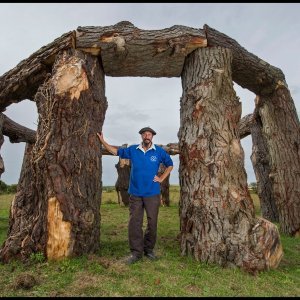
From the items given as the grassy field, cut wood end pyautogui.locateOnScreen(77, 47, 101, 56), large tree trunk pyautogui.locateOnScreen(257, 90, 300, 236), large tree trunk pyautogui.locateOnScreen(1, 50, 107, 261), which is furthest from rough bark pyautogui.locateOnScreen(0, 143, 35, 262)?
large tree trunk pyautogui.locateOnScreen(257, 90, 300, 236)

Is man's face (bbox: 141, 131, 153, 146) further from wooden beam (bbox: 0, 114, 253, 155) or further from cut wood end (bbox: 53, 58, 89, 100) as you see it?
wooden beam (bbox: 0, 114, 253, 155)

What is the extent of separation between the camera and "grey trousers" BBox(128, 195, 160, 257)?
5984 millimetres

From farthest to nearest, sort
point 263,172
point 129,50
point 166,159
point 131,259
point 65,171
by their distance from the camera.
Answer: point 263,172 < point 129,50 < point 166,159 < point 65,171 < point 131,259

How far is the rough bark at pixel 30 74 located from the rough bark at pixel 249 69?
2709 millimetres

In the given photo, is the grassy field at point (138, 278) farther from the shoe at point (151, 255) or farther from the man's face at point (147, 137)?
the man's face at point (147, 137)

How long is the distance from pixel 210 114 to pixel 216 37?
5.22 ft

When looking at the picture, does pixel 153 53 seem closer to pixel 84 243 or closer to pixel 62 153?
pixel 62 153

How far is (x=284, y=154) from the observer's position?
357 inches

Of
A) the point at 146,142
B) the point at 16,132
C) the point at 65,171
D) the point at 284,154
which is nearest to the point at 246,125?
the point at 284,154

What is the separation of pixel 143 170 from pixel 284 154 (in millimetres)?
4565

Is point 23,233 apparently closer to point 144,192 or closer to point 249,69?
point 144,192

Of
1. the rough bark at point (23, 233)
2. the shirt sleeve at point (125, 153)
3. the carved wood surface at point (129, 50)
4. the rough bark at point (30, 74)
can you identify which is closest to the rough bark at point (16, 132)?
the rough bark at point (30, 74)

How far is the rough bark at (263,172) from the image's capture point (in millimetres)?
11242

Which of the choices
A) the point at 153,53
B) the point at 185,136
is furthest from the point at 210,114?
the point at 153,53
